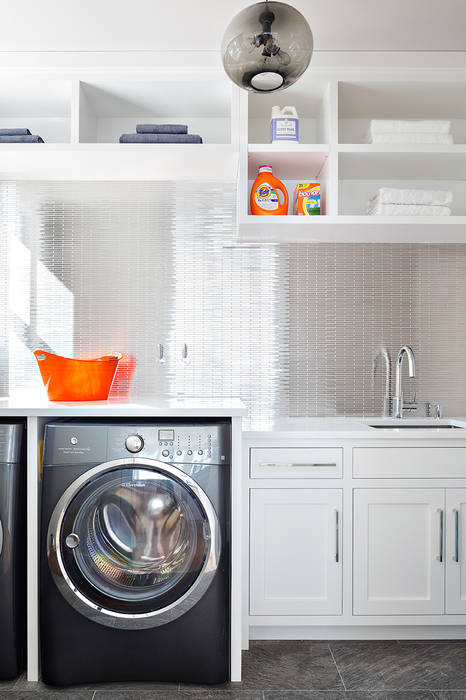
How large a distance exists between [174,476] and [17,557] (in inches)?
24.7

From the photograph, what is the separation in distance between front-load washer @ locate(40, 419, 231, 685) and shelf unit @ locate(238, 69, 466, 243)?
3.66 ft

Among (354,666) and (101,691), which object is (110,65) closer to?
(101,691)

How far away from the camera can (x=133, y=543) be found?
2018mm

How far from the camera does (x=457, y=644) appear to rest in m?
2.35

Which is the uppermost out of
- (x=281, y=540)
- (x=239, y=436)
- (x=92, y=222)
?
(x=92, y=222)

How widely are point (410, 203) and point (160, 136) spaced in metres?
1.12

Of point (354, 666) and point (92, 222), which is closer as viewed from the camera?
point (354, 666)

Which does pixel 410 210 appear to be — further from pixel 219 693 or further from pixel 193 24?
pixel 219 693

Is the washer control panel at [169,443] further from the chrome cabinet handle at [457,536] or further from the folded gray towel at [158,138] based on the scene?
the folded gray towel at [158,138]

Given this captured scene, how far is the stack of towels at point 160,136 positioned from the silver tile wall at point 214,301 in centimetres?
39

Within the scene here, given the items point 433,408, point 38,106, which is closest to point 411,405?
point 433,408

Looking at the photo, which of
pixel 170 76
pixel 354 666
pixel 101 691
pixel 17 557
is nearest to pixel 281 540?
pixel 354 666

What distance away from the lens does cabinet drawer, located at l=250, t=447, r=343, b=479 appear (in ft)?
7.63

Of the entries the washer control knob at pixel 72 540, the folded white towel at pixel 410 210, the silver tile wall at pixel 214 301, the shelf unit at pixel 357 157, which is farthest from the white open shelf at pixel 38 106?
the washer control knob at pixel 72 540
